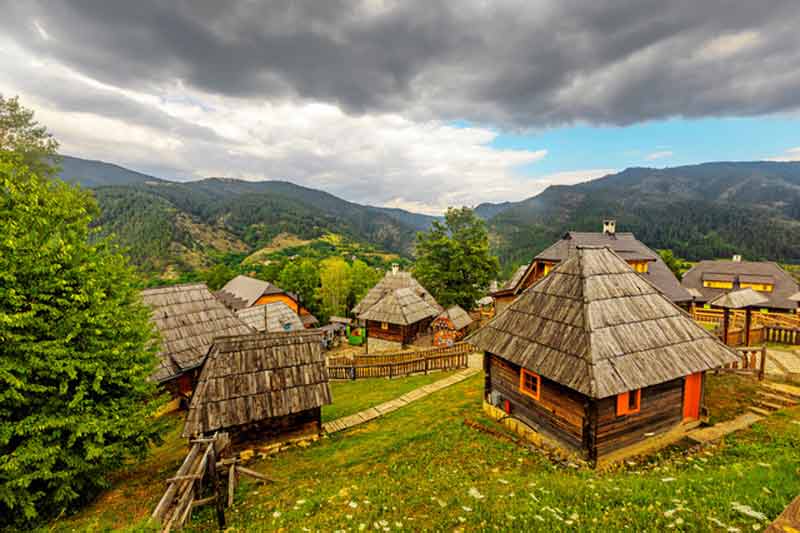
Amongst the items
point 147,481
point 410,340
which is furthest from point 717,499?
point 410,340

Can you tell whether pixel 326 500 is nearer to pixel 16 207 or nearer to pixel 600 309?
pixel 600 309

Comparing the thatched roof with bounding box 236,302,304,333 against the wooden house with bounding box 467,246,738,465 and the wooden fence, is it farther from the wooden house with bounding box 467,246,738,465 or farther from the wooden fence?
the wooden house with bounding box 467,246,738,465

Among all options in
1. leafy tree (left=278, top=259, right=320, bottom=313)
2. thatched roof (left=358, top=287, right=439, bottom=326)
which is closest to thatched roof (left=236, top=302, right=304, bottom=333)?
thatched roof (left=358, top=287, right=439, bottom=326)

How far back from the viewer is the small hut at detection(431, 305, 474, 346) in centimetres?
3044

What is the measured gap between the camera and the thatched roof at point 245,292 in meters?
52.7

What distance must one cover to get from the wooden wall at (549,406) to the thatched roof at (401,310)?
16.7m

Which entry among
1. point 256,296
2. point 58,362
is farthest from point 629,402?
point 256,296

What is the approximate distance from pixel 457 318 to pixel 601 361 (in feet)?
75.0

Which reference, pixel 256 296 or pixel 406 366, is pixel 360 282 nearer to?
pixel 256 296

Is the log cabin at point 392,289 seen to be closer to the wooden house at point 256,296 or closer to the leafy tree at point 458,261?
the leafy tree at point 458,261

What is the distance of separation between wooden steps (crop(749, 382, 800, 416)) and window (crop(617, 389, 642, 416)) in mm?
5360

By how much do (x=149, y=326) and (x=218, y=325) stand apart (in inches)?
343

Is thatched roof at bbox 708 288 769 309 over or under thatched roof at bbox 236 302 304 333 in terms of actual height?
over

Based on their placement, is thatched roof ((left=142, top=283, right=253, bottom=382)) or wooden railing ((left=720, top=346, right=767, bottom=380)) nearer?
wooden railing ((left=720, top=346, right=767, bottom=380))
